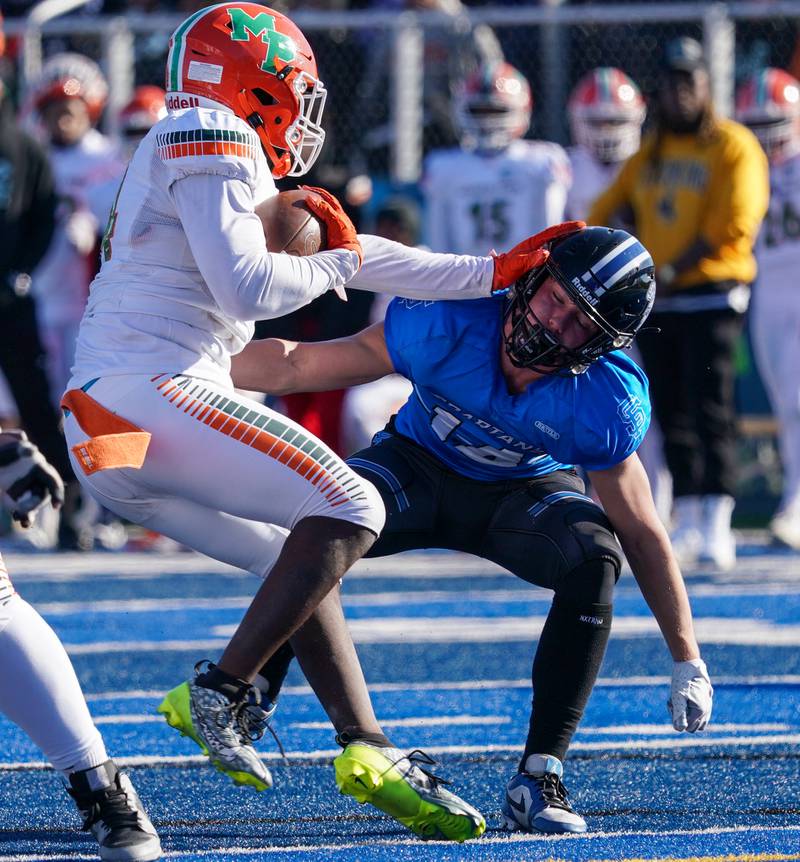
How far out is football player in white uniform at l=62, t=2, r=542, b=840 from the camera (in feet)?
10.4

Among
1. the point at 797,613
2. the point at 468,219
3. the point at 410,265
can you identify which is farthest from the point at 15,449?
the point at 468,219

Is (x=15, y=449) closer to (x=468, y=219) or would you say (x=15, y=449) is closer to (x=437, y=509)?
(x=437, y=509)

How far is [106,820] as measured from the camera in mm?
3074

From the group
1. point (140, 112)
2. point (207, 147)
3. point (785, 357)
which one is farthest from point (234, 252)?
point (140, 112)

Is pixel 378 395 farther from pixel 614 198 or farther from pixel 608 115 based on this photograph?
pixel 608 115

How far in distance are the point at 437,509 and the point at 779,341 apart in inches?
172

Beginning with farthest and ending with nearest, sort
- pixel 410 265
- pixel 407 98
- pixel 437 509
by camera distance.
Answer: pixel 407 98, pixel 437 509, pixel 410 265

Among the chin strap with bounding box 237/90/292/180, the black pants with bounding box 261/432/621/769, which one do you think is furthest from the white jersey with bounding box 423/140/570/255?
the chin strap with bounding box 237/90/292/180

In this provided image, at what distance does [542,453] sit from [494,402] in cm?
17

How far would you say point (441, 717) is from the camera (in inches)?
181

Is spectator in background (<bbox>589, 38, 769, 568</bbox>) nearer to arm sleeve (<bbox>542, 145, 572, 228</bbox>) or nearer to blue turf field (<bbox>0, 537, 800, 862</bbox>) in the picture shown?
blue turf field (<bbox>0, 537, 800, 862</bbox>)

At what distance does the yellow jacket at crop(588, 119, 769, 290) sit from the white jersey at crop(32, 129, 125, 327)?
7.84ft

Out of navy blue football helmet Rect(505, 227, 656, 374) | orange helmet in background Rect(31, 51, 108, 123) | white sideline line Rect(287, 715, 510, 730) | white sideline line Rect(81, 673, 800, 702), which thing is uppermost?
navy blue football helmet Rect(505, 227, 656, 374)

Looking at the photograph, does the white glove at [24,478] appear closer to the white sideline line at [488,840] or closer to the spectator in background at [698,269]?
the white sideline line at [488,840]
